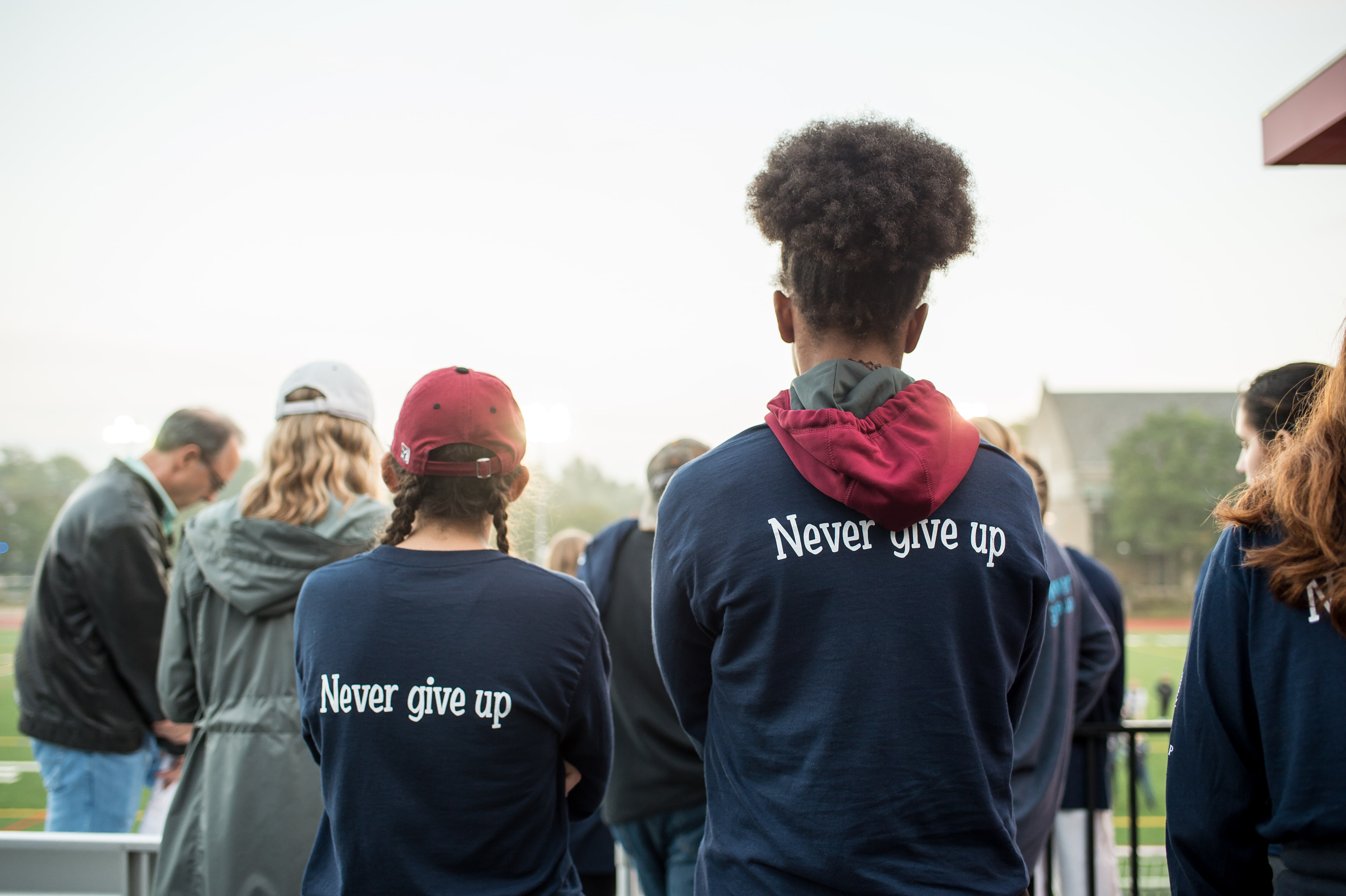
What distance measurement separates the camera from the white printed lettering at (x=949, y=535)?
51.9 inches

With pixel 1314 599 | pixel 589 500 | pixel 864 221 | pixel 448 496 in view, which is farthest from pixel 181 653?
pixel 589 500

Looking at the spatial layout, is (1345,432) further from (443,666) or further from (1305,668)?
(443,666)

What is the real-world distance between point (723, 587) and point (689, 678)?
0.26m

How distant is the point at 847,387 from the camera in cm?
141

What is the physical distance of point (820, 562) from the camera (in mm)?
1311

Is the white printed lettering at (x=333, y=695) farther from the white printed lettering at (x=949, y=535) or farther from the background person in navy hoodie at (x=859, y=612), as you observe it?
the white printed lettering at (x=949, y=535)

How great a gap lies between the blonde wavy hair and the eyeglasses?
123 centimetres

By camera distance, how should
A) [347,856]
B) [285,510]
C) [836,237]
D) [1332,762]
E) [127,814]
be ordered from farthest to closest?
1. [127,814]
2. [285,510]
3. [347,856]
4. [836,237]
5. [1332,762]

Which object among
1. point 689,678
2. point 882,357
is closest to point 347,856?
point 689,678

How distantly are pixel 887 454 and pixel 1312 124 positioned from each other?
9.11ft

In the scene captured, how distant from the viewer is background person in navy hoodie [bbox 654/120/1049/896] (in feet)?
4.22

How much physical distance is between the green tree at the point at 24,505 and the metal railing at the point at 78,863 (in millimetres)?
37487

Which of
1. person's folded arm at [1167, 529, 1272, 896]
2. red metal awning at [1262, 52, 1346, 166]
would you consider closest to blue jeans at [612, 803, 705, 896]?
person's folded arm at [1167, 529, 1272, 896]

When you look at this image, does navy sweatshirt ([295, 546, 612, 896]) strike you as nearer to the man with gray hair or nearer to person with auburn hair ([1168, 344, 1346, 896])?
person with auburn hair ([1168, 344, 1346, 896])
